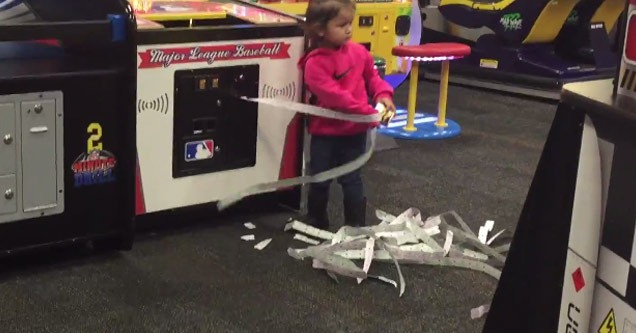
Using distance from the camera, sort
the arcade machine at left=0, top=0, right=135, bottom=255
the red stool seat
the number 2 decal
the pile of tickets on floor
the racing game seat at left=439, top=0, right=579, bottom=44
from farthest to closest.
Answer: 1. the racing game seat at left=439, top=0, right=579, bottom=44
2. the red stool seat
3. the pile of tickets on floor
4. the number 2 decal
5. the arcade machine at left=0, top=0, right=135, bottom=255

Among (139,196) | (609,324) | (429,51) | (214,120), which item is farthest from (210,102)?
(609,324)

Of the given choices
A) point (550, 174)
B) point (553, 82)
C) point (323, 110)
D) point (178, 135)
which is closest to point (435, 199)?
point (323, 110)

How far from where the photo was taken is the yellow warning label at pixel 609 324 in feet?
4.67

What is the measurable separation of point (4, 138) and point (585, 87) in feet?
5.94

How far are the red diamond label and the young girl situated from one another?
64.7 inches

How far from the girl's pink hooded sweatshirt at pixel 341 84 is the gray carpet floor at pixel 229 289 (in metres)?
0.45

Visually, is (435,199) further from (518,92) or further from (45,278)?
(518,92)

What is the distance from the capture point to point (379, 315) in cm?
261

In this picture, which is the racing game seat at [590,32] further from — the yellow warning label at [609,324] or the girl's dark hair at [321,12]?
the yellow warning label at [609,324]

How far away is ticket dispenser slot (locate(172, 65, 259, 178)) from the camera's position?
3.14 metres

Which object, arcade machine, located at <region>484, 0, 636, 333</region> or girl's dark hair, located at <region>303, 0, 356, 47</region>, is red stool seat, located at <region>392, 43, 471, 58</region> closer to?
girl's dark hair, located at <region>303, 0, 356, 47</region>

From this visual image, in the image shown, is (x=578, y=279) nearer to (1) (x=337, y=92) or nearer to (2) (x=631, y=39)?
(2) (x=631, y=39)

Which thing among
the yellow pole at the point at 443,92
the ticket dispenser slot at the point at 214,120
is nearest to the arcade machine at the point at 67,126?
the ticket dispenser slot at the point at 214,120

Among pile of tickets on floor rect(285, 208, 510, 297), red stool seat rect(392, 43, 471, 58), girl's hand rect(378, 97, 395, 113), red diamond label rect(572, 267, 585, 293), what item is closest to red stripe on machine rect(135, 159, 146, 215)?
pile of tickets on floor rect(285, 208, 510, 297)
